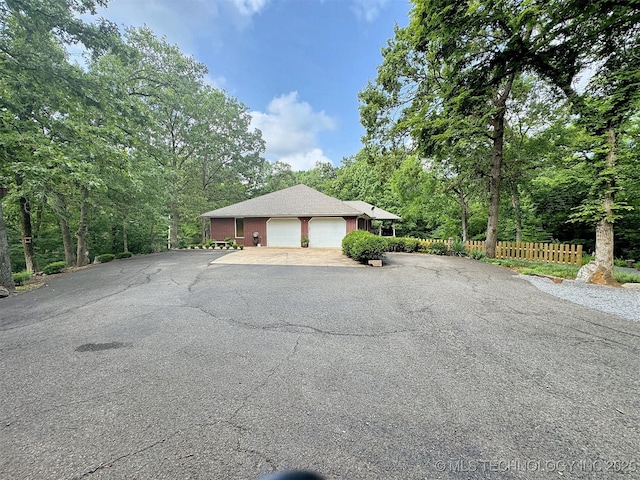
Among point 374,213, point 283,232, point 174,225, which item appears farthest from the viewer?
point 374,213

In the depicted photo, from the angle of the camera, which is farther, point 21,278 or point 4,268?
point 21,278

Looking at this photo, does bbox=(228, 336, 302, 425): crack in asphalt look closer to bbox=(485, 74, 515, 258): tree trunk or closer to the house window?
bbox=(485, 74, 515, 258): tree trunk

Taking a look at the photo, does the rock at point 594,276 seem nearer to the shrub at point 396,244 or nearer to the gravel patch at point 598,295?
the gravel patch at point 598,295

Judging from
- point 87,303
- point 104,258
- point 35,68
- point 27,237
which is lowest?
point 87,303

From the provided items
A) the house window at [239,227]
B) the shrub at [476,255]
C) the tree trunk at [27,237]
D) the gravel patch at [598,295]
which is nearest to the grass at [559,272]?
the gravel patch at [598,295]

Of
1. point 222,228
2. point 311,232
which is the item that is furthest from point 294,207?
point 222,228

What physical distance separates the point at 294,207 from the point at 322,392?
15448mm

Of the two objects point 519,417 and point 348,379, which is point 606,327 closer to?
point 519,417

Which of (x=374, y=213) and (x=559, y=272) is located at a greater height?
(x=374, y=213)

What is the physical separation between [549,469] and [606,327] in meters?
3.53

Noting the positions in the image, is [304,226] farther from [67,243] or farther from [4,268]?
[4,268]

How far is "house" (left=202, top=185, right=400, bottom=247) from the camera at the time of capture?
1652cm

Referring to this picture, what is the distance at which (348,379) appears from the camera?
8.09 feet

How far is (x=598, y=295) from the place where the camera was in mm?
5441
